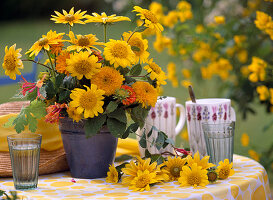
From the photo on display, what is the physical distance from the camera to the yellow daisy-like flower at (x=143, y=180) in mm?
1031

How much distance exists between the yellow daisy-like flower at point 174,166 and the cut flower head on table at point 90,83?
125 mm

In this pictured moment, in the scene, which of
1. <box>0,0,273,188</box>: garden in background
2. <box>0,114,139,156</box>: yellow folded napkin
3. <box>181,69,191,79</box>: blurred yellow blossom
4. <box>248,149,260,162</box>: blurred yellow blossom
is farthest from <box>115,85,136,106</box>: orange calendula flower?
<box>181,69,191,79</box>: blurred yellow blossom

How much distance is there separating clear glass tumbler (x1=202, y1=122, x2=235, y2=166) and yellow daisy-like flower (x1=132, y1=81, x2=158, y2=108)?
0.17 metres

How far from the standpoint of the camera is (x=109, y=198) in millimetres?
958

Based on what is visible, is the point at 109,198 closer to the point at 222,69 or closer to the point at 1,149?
the point at 1,149

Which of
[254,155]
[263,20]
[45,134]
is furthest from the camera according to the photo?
[254,155]

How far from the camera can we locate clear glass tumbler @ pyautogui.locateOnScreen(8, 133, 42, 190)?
3.36 ft

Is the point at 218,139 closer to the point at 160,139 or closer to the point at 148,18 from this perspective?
the point at 160,139

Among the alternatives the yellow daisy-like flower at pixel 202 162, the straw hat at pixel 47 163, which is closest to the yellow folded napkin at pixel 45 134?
the straw hat at pixel 47 163

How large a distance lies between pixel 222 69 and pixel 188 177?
201 cm

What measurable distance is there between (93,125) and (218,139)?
332 millimetres

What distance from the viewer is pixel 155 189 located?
103 centimetres

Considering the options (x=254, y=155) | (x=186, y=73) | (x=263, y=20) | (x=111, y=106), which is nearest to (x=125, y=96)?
(x=111, y=106)

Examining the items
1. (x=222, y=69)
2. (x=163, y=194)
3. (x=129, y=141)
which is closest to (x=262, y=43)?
(x=222, y=69)
